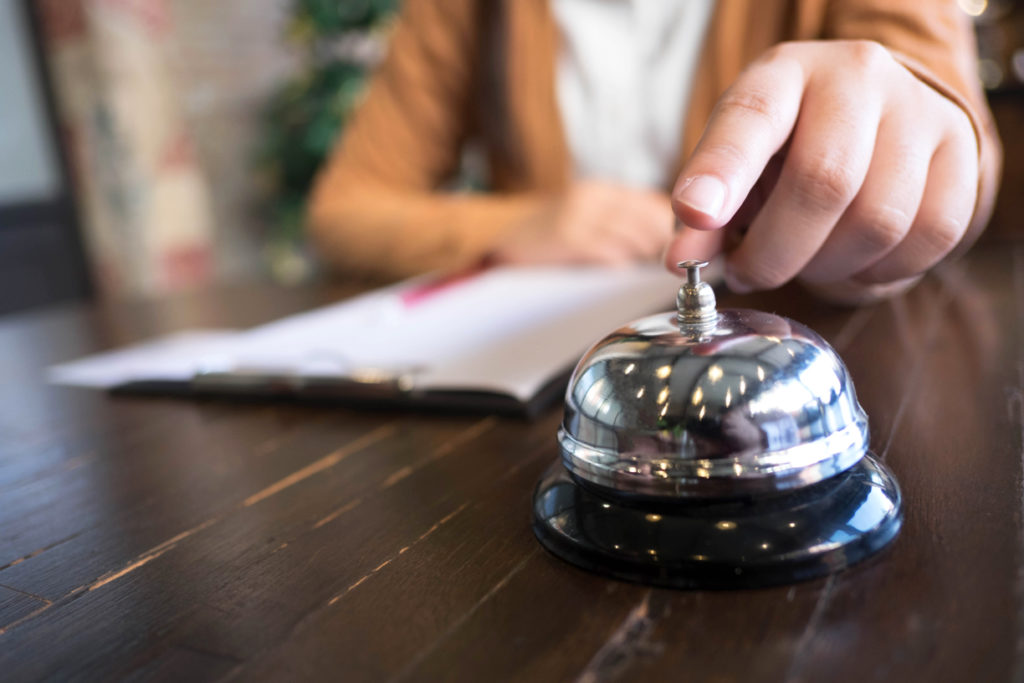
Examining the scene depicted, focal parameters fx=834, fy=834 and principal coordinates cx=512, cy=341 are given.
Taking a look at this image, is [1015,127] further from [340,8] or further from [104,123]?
[104,123]

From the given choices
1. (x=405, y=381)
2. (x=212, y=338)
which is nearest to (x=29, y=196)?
(x=212, y=338)

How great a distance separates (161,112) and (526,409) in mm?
3096

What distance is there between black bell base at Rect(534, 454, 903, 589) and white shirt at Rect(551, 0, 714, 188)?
3.27ft

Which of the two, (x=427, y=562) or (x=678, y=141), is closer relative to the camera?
(x=427, y=562)

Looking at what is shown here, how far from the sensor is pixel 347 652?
0.26 metres

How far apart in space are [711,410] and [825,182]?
18cm

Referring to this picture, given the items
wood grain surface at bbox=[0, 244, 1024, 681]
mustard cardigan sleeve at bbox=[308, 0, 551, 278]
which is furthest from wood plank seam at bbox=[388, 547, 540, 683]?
mustard cardigan sleeve at bbox=[308, 0, 551, 278]

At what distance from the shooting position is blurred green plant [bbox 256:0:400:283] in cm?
302

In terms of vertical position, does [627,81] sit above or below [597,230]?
above

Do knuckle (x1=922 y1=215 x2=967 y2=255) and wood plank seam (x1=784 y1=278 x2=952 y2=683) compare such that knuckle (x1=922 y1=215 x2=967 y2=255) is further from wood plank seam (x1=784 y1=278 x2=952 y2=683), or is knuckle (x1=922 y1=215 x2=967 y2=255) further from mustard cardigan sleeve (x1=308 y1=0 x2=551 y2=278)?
mustard cardigan sleeve (x1=308 y1=0 x2=551 y2=278)

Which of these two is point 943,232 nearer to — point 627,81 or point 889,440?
point 889,440

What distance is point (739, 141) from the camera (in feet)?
1.21

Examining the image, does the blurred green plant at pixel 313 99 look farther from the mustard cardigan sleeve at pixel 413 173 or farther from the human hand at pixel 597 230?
the human hand at pixel 597 230

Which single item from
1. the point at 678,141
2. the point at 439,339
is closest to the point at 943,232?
the point at 439,339
